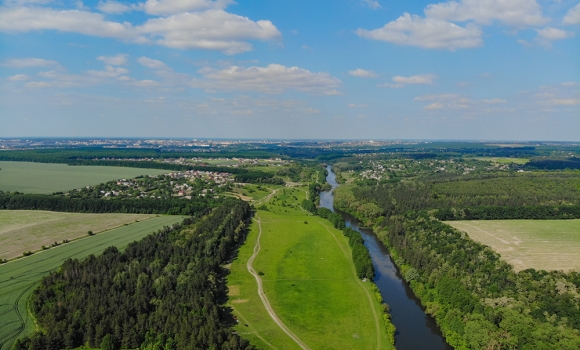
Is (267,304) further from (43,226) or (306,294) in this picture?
(43,226)

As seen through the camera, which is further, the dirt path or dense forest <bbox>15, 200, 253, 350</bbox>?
the dirt path

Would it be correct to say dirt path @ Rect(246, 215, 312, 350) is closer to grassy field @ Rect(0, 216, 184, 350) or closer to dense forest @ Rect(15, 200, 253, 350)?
dense forest @ Rect(15, 200, 253, 350)

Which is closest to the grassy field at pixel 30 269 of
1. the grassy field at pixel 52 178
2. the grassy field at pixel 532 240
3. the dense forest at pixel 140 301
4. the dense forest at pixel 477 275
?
the dense forest at pixel 140 301

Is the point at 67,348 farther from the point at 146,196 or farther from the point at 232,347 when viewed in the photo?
the point at 146,196

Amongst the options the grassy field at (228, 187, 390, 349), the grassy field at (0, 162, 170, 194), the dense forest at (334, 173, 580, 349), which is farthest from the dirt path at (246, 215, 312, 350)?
the grassy field at (0, 162, 170, 194)

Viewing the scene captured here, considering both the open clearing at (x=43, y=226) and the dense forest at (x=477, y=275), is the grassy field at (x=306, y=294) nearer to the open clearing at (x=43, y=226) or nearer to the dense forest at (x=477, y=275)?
the dense forest at (x=477, y=275)

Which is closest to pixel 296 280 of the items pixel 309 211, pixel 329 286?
pixel 329 286
